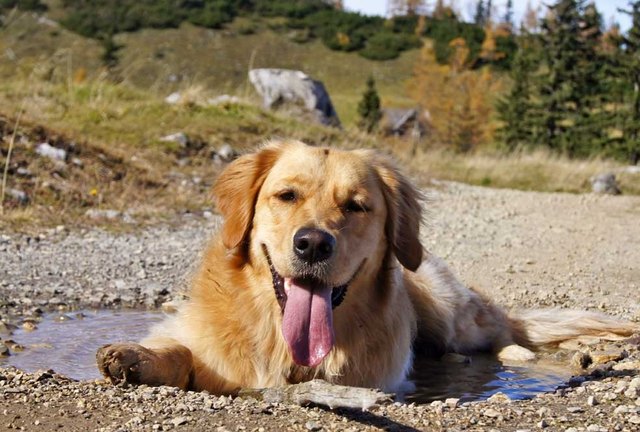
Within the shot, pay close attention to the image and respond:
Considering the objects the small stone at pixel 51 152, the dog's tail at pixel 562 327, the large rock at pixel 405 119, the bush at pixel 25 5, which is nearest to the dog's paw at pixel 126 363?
the dog's tail at pixel 562 327

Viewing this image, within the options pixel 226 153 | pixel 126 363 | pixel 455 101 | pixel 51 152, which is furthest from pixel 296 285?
pixel 455 101

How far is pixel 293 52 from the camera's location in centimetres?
7575

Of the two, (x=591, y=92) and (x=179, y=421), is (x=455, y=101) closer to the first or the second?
(x=591, y=92)

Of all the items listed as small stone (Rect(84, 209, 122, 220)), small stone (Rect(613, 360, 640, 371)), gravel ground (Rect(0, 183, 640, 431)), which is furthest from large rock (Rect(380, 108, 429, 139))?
small stone (Rect(613, 360, 640, 371))

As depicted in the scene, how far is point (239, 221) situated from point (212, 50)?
69.8m

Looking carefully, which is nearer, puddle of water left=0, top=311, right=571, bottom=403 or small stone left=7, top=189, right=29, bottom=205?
puddle of water left=0, top=311, right=571, bottom=403

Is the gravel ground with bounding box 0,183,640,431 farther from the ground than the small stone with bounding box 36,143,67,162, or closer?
closer

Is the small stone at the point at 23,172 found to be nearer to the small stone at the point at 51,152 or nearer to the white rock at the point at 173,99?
the small stone at the point at 51,152

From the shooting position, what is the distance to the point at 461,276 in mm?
8023

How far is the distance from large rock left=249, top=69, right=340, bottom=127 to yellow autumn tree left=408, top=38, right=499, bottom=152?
18.4m

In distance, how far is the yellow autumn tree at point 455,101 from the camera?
1837 inches

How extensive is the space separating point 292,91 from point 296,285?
1728cm

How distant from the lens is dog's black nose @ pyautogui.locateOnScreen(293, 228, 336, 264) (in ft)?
12.1

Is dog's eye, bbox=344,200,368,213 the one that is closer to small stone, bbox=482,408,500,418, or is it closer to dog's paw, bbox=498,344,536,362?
small stone, bbox=482,408,500,418
